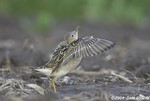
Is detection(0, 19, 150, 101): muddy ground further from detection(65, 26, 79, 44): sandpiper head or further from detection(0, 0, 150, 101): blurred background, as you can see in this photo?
detection(65, 26, 79, 44): sandpiper head

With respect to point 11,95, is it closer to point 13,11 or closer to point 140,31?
point 140,31

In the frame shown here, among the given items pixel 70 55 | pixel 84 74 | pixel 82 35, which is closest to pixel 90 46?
pixel 70 55

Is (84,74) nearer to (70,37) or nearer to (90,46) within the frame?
(70,37)

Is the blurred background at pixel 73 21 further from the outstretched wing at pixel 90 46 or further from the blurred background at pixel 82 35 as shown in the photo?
the outstretched wing at pixel 90 46

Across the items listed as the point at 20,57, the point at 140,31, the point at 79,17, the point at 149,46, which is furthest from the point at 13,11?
the point at 20,57

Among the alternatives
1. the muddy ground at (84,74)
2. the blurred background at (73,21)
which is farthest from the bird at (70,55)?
the blurred background at (73,21)
